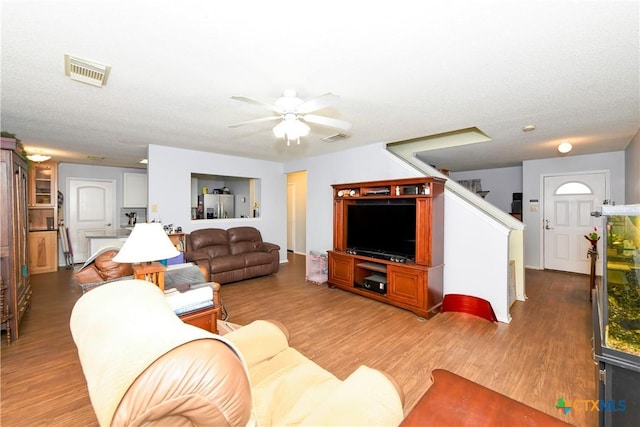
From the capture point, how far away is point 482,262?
11.2 ft

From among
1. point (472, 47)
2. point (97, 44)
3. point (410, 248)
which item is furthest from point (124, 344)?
point (410, 248)

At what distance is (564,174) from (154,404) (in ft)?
23.4

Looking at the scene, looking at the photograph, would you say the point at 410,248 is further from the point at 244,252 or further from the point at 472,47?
the point at 244,252

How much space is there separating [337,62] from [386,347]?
2.55 meters

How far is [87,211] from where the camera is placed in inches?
252

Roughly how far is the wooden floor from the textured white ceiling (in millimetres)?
2373

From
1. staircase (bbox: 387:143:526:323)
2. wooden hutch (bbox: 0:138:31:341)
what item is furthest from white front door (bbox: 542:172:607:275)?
wooden hutch (bbox: 0:138:31:341)

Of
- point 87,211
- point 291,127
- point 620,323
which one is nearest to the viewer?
point 620,323

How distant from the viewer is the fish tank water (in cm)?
150

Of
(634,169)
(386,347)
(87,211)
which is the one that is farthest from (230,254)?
(634,169)

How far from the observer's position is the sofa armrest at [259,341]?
5.06 feet

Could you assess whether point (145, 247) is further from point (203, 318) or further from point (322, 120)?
point (322, 120)

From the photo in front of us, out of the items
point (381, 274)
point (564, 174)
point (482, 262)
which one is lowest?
point (381, 274)

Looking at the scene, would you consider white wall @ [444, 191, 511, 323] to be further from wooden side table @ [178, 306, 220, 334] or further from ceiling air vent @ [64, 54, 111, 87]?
ceiling air vent @ [64, 54, 111, 87]
